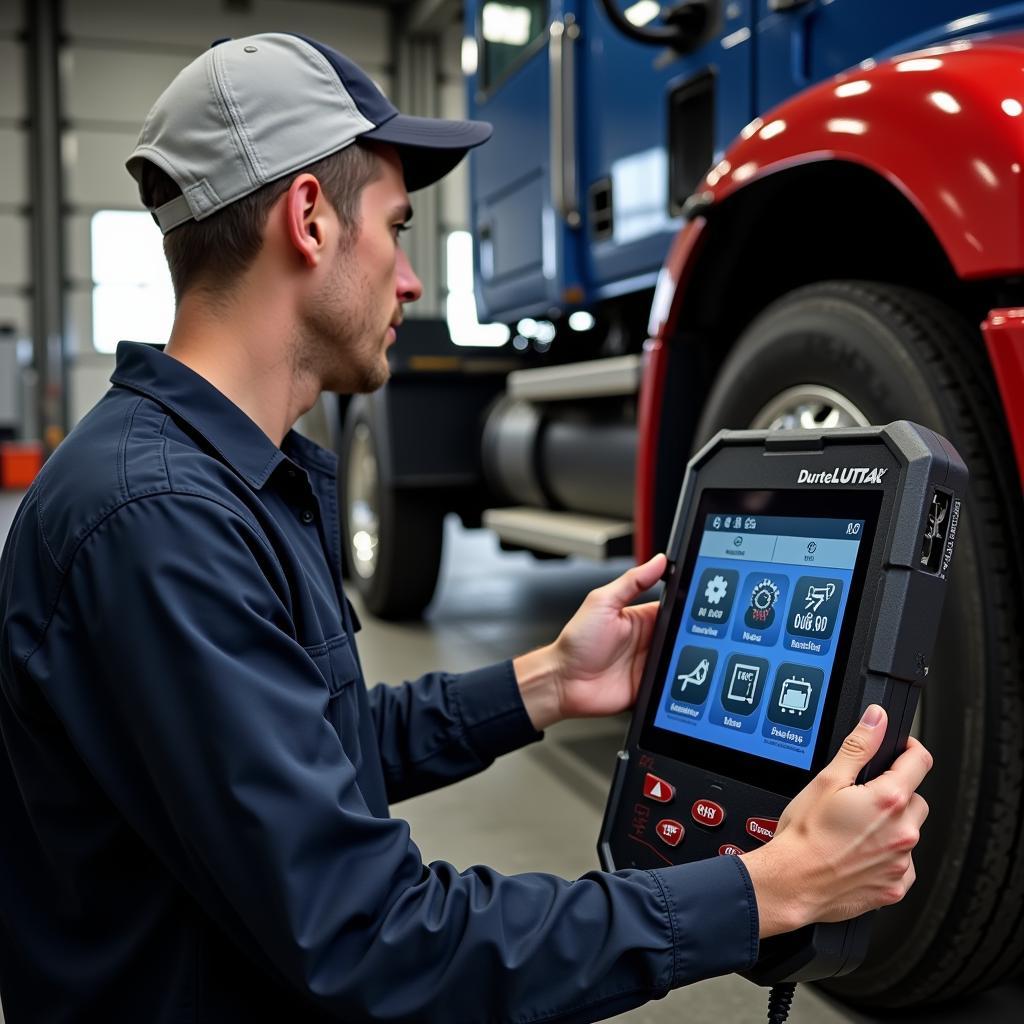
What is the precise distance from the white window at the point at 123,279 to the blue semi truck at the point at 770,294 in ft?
27.4

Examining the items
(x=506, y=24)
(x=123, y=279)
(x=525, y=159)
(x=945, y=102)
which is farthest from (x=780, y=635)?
(x=123, y=279)

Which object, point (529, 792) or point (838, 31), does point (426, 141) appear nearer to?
point (838, 31)

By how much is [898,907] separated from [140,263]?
11351 mm

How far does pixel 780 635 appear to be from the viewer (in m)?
1.00

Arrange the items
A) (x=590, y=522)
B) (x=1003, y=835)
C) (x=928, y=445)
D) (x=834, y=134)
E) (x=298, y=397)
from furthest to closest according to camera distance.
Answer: (x=590, y=522) → (x=834, y=134) → (x=1003, y=835) → (x=298, y=397) → (x=928, y=445)

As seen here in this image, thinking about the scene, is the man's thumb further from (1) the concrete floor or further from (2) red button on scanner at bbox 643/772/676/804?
(1) the concrete floor

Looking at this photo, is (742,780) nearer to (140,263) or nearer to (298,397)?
(298,397)

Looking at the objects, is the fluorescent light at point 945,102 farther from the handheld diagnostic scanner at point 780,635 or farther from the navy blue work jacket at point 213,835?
the navy blue work jacket at point 213,835

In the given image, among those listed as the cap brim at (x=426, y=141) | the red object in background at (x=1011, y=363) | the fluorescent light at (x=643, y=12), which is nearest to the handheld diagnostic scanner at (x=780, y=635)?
the red object in background at (x=1011, y=363)

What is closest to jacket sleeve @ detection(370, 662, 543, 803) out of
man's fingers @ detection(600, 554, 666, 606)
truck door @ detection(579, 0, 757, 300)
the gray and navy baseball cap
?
man's fingers @ detection(600, 554, 666, 606)

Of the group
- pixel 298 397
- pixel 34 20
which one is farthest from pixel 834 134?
pixel 34 20

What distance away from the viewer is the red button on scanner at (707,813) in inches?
38.7

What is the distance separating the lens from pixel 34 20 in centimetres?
1130

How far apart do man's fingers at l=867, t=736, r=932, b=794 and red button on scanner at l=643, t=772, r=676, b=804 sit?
0.78 feet
